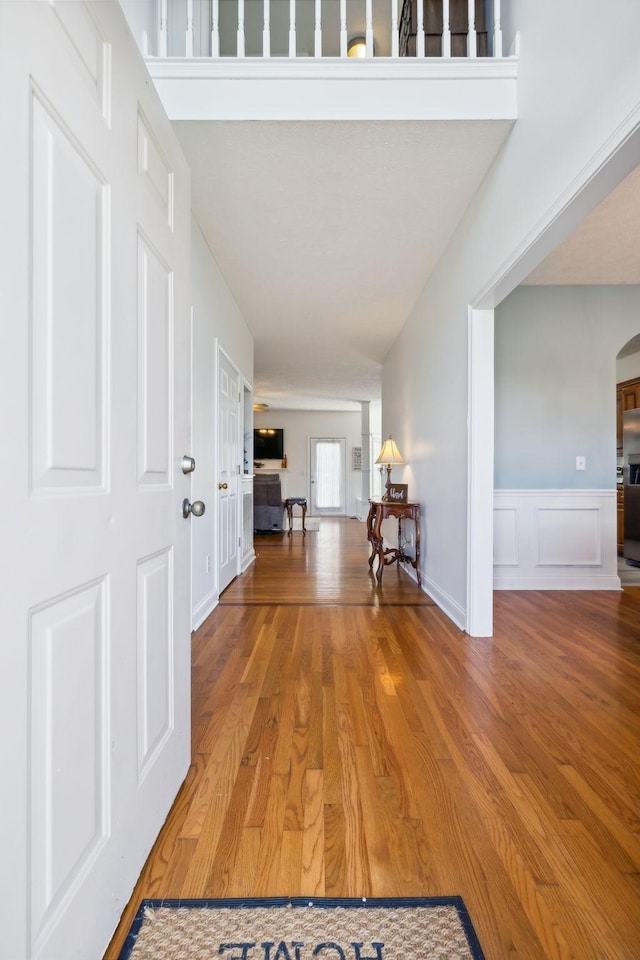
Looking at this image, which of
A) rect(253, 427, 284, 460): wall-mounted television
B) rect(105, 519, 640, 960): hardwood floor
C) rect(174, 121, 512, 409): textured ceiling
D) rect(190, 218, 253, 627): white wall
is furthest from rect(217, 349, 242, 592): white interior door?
rect(253, 427, 284, 460): wall-mounted television

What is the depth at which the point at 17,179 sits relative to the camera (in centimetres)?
69

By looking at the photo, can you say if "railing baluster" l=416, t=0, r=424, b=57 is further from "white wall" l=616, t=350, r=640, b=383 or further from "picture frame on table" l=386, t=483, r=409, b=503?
"white wall" l=616, t=350, r=640, b=383

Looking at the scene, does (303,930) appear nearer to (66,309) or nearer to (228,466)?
(66,309)

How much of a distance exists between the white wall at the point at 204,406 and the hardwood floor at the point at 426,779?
0.49 meters

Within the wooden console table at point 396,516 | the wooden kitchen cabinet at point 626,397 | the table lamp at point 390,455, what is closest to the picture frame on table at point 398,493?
the table lamp at point 390,455

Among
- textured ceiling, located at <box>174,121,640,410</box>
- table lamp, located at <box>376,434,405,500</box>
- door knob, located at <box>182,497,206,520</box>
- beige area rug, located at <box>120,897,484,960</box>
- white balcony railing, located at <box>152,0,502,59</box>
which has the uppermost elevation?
white balcony railing, located at <box>152,0,502,59</box>

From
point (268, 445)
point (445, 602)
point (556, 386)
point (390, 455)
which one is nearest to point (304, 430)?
point (268, 445)

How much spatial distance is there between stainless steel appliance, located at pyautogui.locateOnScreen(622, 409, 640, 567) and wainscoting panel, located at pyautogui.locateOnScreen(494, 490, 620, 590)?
0.96m

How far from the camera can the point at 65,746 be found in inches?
32.4

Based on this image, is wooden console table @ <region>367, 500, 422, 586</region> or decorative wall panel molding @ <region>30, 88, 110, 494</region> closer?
decorative wall panel molding @ <region>30, 88, 110, 494</region>

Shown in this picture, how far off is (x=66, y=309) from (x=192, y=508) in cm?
70

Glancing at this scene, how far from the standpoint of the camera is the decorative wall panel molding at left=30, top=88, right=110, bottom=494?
75 cm

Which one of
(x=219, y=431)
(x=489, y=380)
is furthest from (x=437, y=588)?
(x=219, y=431)

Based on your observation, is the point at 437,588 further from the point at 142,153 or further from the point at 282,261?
the point at 142,153
